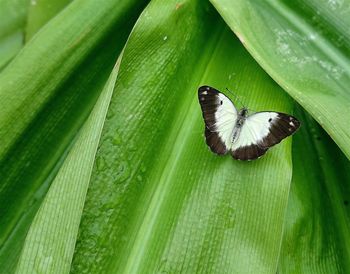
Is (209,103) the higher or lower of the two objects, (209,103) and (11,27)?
the lower

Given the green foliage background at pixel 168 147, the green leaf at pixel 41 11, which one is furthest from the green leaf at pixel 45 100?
the green leaf at pixel 41 11

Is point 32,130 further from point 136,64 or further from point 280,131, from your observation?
point 280,131

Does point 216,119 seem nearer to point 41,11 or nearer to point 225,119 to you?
point 225,119

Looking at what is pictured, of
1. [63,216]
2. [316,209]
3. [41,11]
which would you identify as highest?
[41,11]

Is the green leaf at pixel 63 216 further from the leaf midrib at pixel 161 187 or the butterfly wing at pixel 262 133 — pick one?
the butterfly wing at pixel 262 133

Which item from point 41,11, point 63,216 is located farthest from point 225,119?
point 41,11

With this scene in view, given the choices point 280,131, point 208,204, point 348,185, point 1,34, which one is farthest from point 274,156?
point 1,34
